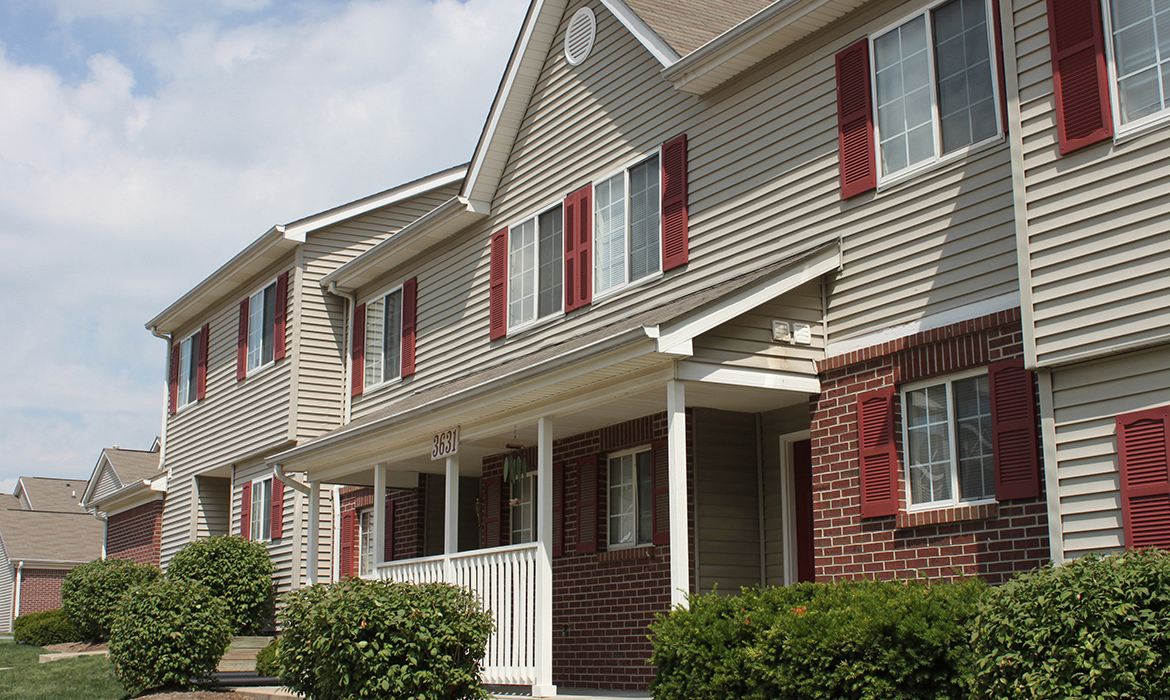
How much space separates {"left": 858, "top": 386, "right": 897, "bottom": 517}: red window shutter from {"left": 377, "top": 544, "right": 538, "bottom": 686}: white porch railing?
137 inches

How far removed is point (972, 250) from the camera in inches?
380

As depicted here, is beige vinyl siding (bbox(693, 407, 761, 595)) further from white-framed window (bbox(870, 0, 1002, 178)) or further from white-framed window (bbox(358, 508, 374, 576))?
white-framed window (bbox(358, 508, 374, 576))

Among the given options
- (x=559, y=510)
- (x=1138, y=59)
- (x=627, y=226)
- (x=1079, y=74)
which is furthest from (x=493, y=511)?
(x=1138, y=59)

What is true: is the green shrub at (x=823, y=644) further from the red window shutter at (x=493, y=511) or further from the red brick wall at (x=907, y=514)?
the red window shutter at (x=493, y=511)

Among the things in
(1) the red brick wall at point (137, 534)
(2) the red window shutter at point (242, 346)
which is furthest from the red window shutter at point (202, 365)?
(1) the red brick wall at point (137, 534)

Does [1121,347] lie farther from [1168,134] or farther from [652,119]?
[652,119]

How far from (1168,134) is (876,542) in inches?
161

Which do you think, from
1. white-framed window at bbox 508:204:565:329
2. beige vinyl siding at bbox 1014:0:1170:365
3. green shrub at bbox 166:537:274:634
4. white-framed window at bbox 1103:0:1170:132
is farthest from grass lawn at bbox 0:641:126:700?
white-framed window at bbox 1103:0:1170:132

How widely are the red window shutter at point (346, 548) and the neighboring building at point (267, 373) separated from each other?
2.38ft

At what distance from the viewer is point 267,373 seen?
21.9m

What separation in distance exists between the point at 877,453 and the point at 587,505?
444 centimetres

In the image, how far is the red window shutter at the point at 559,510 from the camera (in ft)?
46.6

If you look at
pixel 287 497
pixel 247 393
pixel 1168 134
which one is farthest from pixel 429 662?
pixel 247 393

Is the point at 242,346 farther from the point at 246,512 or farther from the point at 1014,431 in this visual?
the point at 1014,431
